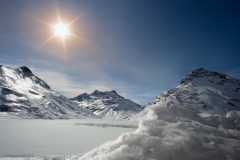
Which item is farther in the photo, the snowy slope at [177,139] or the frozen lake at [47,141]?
the frozen lake at [47,141]

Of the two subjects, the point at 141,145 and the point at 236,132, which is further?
the point at 236,132

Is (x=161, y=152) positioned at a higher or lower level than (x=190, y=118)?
lower

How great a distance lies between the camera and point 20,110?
563 ft

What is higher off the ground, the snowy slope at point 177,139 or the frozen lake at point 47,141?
the snowy slope at point 177,139

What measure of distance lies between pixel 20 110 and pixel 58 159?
655ft

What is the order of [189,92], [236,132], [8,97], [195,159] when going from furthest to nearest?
[8,97]
[189,92]
[236,132]
[195,159]

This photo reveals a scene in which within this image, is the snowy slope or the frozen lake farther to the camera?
the frozen lake

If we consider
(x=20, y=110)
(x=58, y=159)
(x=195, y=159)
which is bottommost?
(x=58, y=159)

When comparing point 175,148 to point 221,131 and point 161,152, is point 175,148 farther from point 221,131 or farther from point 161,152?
point 221,131

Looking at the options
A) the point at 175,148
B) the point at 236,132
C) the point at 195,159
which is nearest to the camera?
the point at 195,159

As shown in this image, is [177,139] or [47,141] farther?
[47,141]

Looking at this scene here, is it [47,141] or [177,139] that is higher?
[177,139]

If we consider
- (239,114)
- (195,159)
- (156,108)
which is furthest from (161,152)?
(239,114)

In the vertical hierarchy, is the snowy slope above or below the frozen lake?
above
